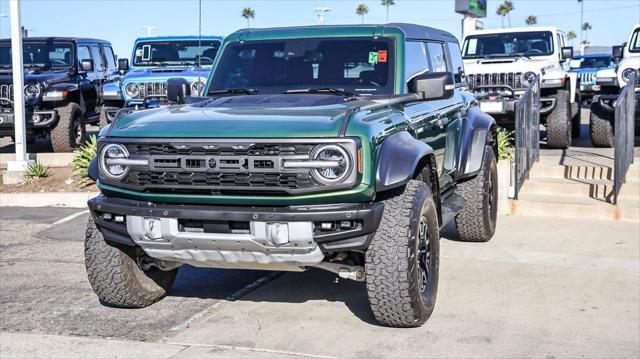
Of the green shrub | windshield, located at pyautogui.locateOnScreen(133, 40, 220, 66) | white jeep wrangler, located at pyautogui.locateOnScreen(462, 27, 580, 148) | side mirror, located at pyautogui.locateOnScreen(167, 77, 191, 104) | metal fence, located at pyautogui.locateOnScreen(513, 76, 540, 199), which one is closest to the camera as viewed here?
side mirror, located at pyautogui.locateOnScreen(167, 77, 191, 104)

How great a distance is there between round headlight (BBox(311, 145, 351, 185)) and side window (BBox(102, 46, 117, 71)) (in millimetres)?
12483

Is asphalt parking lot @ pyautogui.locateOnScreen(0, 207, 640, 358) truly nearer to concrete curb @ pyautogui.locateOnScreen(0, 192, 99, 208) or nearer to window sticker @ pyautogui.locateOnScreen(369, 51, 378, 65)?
window sticker @ pyautogui.locateOnScreen(369, 51, 378, 65)

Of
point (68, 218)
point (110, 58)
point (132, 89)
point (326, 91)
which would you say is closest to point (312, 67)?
point (326, 91)

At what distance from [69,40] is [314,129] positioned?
11.1 metres

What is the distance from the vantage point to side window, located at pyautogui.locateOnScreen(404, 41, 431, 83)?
20.6 ft

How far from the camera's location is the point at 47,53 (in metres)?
14.8

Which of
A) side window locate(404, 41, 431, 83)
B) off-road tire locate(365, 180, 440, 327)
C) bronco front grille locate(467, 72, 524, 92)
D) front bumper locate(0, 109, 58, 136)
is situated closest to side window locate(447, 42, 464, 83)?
side window locate(404, 41, 431, 83)

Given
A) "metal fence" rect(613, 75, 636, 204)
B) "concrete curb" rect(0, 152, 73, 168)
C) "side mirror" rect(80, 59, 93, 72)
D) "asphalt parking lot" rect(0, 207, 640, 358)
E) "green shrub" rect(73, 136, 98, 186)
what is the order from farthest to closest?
"side mirror" rect(80, 59, 93, 72) < "concrete curb" rect(0, 152, 73, 168) < "green shrub" rect(73, 136, 98, 186) < "metal fence" rect(613, 75, 636, 204) < "asphalt parking lot" rect(0, 207, 640, 358)

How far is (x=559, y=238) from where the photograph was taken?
8383 mm

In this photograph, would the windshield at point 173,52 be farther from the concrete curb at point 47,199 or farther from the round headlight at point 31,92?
the concrete curb at point 47,199

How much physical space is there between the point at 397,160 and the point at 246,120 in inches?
35.5

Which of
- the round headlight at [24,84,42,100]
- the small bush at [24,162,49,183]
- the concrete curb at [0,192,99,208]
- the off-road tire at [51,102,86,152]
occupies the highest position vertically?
the round headlight at [24,84,42,100]

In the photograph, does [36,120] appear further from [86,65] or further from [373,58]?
[373,58]

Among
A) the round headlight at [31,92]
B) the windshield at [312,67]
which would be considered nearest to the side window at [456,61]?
the windshield at [312,67]
